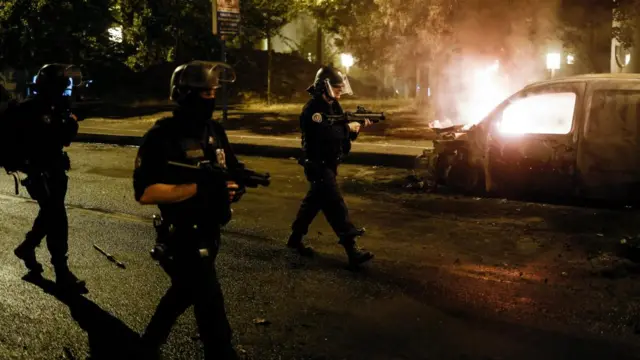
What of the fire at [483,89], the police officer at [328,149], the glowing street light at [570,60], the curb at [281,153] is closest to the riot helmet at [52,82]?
the police officer at [328,149]

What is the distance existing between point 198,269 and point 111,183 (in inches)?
310

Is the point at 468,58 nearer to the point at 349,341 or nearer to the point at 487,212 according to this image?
the point at 487,212

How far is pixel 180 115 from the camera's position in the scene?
3.43 metres

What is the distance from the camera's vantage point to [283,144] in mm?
15328

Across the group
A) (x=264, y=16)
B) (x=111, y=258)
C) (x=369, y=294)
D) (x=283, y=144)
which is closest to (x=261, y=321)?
(x=369, y=294)

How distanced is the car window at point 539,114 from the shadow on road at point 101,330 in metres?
5.69

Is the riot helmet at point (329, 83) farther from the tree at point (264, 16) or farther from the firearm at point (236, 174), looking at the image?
the tree at point (264, 16)

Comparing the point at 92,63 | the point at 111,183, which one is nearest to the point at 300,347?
the point at 111,183

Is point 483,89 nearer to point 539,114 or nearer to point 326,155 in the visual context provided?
point 539,114

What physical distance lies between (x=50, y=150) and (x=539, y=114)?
5910 mm

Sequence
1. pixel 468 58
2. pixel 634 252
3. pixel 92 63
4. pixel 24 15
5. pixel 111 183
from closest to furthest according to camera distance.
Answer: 1. pixel 634 252
2. pixel 111 183
3. pixel 468 58
4. pixel 24 15
5. pixel 92 63

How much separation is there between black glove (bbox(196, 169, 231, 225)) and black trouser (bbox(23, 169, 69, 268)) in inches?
94.9

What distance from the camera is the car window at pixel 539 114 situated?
8327 mm

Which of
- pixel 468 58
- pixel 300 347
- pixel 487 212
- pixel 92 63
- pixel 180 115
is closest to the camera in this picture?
pixel 180 115
